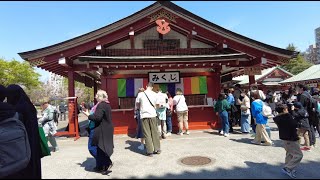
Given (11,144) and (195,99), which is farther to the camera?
(195,99)

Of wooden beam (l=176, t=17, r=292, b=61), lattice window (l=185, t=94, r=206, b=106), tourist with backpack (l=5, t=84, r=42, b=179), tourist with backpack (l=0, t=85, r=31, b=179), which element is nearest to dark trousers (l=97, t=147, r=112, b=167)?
tourist with backpack (l=5, t=84, r=42, b=179)

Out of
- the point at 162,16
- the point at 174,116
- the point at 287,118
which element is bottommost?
the point at 174,116

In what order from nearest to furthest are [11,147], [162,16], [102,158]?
[11,147] → [102,158] → [162,16]

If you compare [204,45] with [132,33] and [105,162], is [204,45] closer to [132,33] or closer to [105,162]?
[132,33]

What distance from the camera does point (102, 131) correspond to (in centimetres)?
548

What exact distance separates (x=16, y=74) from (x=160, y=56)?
35670 mm

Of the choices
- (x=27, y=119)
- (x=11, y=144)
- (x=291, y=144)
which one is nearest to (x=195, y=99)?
(x=291, y=144)

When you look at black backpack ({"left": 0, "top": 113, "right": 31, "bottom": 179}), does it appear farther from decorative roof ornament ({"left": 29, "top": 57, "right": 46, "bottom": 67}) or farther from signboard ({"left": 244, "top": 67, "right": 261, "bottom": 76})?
signboard ({"left": 244, "top": 67, "right": 261, "bottom": 76})

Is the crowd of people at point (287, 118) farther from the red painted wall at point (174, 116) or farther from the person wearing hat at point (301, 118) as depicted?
the red painted wall at point (174, 116)

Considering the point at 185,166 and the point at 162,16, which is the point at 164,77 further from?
the point at 185,166

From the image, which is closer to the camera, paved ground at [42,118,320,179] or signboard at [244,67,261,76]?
paved ground at [42,118,320,179]

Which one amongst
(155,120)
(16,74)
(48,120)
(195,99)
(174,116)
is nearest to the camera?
(155,120)

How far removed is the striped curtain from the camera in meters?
11.0

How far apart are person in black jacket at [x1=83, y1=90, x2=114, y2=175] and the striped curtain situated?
17.5ft
